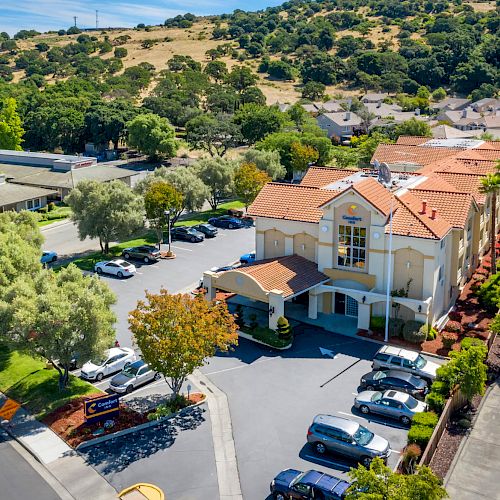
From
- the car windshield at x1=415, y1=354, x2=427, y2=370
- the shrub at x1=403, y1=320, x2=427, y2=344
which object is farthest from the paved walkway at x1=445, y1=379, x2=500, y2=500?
the shrub at x1=403, y1=320, x2=427, y2=344

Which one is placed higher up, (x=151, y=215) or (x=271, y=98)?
(x=271, y=98)

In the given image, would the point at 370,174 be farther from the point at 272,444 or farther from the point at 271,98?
the point at 271,98

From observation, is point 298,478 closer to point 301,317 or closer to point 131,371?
point 131,371

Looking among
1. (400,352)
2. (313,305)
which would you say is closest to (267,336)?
(313,305)

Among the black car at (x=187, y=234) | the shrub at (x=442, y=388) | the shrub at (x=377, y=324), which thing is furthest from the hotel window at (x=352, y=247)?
the black car at (x=187, y=234)

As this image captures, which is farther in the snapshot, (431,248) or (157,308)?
(431,248)

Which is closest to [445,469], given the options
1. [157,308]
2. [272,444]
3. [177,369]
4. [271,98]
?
[272,444]

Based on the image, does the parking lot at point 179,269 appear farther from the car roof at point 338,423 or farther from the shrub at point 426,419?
the shrub at point 426,419
